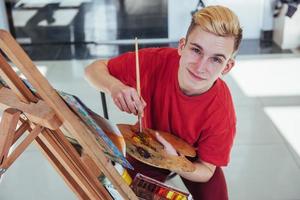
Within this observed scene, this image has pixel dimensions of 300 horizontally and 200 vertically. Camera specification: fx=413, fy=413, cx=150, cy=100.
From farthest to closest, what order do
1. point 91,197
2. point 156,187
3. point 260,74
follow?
point 260,74, point 156,187, point 91,197

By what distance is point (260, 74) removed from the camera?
125 inches

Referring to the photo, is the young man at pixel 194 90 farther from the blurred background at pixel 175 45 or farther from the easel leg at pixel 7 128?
the blurred background at pixel 175 45

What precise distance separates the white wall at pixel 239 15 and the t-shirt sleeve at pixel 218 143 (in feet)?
8.92

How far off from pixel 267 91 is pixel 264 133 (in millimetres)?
566

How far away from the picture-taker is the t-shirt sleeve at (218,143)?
1306mm

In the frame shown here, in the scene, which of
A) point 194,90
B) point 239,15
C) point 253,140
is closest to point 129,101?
point 194,90

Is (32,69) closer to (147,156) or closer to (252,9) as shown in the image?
(147,156)

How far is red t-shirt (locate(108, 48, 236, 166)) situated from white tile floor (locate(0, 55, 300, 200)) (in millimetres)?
613

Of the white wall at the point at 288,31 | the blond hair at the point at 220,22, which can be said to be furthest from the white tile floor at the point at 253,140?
the blond hair at the point at 220,22

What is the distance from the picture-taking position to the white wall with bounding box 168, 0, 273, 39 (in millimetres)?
3914

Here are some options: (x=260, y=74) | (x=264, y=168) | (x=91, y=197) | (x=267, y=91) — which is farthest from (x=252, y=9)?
(x=91, y=197)

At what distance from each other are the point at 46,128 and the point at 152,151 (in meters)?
0.36

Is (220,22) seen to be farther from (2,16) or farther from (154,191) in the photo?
(2,16)

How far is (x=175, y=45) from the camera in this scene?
3910 mm
